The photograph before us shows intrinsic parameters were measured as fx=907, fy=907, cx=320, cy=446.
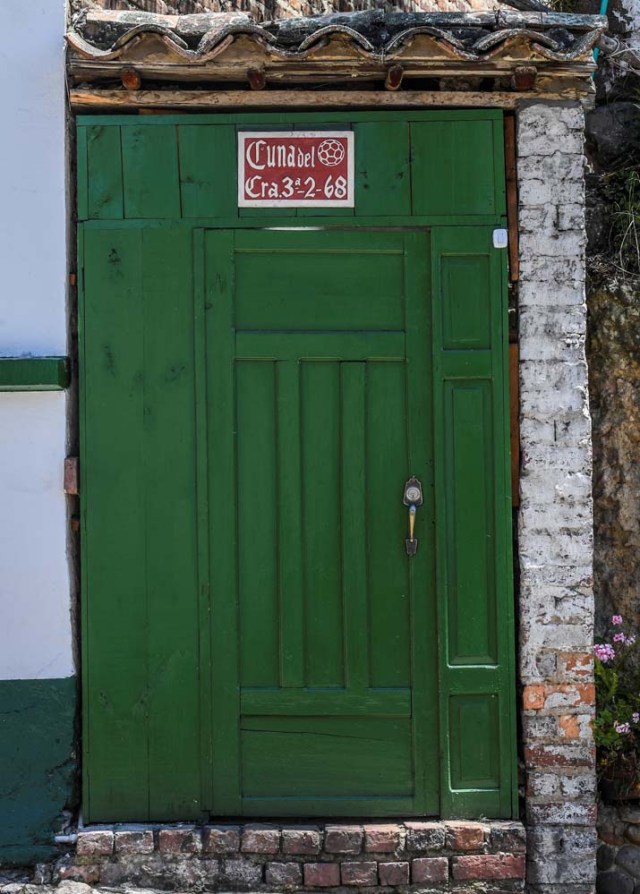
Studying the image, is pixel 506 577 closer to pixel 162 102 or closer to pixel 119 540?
pixel 119 540

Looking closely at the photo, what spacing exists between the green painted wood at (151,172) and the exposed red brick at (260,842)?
2560 mm

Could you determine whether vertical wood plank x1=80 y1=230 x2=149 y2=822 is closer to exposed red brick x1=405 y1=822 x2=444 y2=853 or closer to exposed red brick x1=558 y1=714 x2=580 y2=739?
exposed red brick x1=405 y1=822 x2=444 y2=853

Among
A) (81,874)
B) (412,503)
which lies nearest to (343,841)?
(81,874)

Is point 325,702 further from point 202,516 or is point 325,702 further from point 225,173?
point 225,173

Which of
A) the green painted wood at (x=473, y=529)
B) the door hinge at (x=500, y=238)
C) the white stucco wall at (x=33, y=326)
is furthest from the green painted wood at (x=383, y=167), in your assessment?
the white stucco wall at (x=33, y=326)

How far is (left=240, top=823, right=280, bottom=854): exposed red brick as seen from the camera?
368cm

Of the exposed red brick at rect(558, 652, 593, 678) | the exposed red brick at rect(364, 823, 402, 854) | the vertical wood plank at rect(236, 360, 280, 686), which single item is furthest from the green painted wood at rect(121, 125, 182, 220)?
the exposed red brick at rect(364, 823, 402, 854)

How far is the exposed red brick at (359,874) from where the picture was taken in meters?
3.68

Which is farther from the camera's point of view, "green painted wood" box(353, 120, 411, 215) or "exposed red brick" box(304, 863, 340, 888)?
"green painted wood" box(353, 120, 411, 215)

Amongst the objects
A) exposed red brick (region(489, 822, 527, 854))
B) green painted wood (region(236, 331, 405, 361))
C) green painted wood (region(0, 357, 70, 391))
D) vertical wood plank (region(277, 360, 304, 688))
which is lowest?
exposed red brick (region(489, 822, 527, 854))

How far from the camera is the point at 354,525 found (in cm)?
380

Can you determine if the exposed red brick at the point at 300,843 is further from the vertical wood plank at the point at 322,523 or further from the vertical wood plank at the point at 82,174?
the vertical wood plank at the point at 82,174

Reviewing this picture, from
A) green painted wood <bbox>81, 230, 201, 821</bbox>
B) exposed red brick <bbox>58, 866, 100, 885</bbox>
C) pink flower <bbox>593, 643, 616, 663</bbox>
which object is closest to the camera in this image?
exposed red brick <bbox>58, 866, 100, 885</bbox>

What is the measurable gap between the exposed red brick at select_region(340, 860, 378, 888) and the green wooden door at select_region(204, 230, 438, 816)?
21cm
